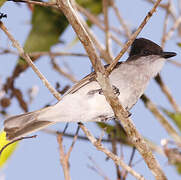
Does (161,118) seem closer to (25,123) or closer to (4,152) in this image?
(25,123)

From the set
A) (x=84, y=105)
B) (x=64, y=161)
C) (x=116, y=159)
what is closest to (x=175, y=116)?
(x=116, y=159)

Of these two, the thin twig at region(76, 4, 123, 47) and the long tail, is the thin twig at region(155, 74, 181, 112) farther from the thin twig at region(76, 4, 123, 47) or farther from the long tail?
the long tail

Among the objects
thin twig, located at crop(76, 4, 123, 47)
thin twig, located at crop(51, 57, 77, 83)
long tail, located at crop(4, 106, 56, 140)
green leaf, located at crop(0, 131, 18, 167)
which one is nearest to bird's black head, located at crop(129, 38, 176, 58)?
thin twig, located at crop(76, 4, 123, 47)

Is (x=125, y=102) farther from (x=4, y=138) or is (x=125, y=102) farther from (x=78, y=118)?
(x=4, y=138)

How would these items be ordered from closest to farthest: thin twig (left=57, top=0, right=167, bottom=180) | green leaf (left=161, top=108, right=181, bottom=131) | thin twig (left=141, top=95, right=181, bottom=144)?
thin twig (left=57, top=0, right=167, bottom=180) < green leaf (left=161, top=108, right=181, bottom=131) < thin twig (left=141, top=95, right=181, bottom=144)

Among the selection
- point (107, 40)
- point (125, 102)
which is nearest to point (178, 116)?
point (125, 102)

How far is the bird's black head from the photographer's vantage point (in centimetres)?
331

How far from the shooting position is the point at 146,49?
3406 mm

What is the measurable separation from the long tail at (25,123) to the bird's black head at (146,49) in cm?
96

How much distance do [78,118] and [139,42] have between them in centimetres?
97

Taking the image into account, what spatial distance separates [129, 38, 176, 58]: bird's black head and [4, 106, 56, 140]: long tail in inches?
37.9

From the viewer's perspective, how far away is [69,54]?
146 inches

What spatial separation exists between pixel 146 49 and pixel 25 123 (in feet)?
3.90

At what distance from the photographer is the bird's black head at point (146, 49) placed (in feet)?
10.9
